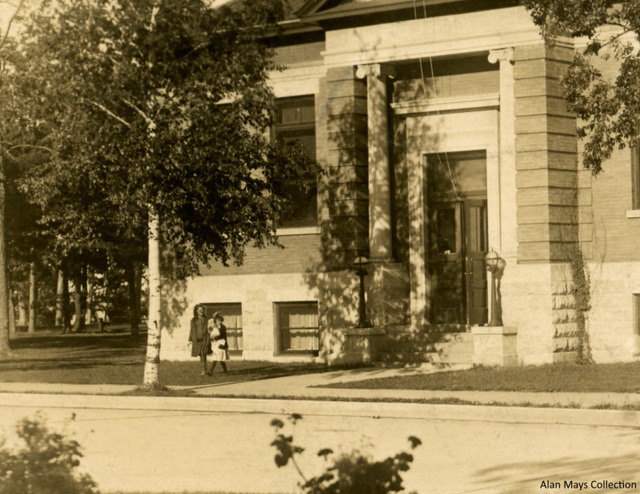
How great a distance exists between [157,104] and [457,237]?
9.10 m

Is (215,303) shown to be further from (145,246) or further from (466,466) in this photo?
(466,466)

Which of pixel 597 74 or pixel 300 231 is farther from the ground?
pixel 597 74

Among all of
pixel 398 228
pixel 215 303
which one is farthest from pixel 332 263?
pixel 215 303

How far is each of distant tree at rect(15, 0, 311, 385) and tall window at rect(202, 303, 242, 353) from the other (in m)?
7.95

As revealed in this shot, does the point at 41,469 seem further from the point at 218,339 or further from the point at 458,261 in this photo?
the point at 458,261

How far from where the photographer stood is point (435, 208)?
25234 mm

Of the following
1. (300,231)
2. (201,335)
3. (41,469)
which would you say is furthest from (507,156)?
(41,469)

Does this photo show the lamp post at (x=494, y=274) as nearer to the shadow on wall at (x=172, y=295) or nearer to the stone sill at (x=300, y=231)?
the stone sill at (x=300, y=231)

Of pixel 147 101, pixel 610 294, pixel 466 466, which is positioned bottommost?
pixel 466 466

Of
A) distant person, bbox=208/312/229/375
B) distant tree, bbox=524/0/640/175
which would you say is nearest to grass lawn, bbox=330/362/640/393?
distant tree, bbox=524/0/640/175

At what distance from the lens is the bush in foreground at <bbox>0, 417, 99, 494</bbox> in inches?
272

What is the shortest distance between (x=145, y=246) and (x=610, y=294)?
19243 millimetres

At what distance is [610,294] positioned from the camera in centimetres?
2261

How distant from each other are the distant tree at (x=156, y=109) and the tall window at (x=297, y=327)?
7.13 m
